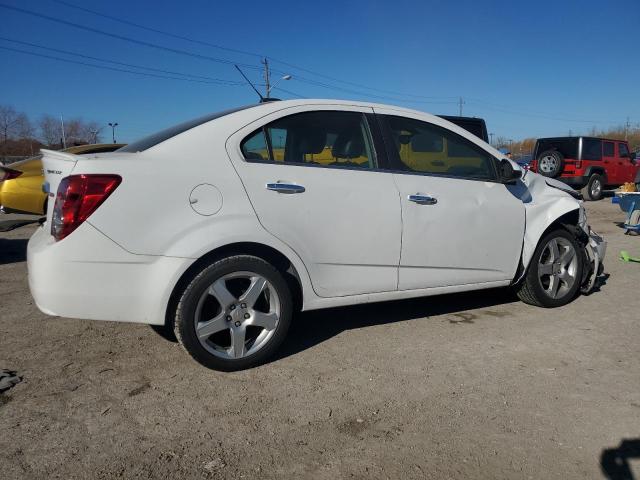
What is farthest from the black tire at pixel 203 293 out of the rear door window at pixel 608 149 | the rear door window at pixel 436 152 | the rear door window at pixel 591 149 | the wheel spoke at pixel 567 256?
the rear door window at pixel 608 149

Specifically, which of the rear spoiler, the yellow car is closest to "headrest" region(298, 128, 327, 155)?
the rear spoiler

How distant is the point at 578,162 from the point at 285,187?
15686mm

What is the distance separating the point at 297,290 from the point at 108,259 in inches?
46.6

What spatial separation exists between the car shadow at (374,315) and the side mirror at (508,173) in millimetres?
1165

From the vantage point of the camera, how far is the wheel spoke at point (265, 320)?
3027 millimetres

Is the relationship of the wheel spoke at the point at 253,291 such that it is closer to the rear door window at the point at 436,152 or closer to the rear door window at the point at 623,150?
the rear door window at the point at 436,152

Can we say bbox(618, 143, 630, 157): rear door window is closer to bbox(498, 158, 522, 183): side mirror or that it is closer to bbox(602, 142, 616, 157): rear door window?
bbox(602, 142, 616, 157): rear door window

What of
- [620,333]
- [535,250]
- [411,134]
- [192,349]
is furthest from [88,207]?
[620,333]

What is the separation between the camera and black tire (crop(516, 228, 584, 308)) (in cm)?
418

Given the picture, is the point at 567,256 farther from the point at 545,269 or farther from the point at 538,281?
the point at 538,281

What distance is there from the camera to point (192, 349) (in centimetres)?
289

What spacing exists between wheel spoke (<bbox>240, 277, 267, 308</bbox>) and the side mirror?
216 cm

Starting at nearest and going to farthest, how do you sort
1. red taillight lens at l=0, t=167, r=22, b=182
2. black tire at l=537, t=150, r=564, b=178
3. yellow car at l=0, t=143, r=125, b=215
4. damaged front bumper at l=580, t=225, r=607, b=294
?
1. damaged front bumper at l=580, t=225, r=607, b=294
2. red taillight lens at l=0, t=167, r=22, b=182
3. yellow car at l=0, t=143, r=125, b=215
4. black tire at l=537, t=150, r=564, b=178

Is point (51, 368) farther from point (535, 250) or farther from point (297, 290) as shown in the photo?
point (535, 250)
